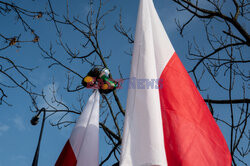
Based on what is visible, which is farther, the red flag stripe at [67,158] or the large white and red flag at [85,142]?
the red flag stripe at [67,158]

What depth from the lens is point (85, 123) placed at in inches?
91.6

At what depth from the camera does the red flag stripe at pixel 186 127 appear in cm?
131

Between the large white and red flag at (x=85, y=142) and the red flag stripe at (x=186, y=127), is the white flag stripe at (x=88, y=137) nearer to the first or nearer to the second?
the large white and red flag at (x=85, y=142)

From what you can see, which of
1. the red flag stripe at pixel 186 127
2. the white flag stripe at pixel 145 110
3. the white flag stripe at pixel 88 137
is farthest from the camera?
the white flag stripe at pixel 88 137

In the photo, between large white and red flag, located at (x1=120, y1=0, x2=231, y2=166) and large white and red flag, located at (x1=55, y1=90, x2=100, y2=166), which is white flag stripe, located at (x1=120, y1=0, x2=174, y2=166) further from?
large white and red flag, located at (x1=55, y1=90, x2=100, y2=166)

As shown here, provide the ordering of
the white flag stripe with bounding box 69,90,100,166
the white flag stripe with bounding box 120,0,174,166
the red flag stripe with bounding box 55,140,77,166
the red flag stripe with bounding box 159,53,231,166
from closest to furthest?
the white flag stripe with bounding box 120,0,174,166
the red flag stripe with bounding box 159,53,231,166
the white flag stripe with bounding box 69,90,100,166
the red flag stripe with bounding box 55,140,77,166

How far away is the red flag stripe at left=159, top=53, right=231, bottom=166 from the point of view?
51.7 inches

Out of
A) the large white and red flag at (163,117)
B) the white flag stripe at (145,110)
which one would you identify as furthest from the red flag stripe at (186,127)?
the white flag stripe at (145,110)

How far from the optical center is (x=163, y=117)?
57.7 inches

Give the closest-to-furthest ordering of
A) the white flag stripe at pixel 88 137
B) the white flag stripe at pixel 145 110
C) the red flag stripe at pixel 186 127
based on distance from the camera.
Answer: the white flag stripe at pixel 145 110 → the red flag stripe at pixel 186 127 → the white flag stripe at pixel 88 137

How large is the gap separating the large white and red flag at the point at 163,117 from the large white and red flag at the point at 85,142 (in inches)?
37.0

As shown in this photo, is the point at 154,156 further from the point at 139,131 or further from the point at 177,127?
the point at 177,127

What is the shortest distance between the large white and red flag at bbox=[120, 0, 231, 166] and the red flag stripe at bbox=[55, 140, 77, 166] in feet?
3.83

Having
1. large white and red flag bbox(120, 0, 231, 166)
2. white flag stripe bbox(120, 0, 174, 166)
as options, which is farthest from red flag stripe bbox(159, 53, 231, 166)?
white flag stripe bbox(120, 0, 174, 166)
